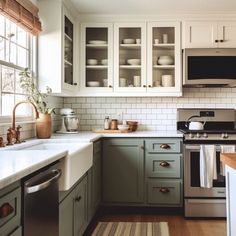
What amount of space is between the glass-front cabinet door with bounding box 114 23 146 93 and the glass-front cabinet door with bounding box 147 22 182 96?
81mm

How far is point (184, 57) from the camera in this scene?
4.06 metres

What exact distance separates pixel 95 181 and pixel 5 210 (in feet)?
7.37

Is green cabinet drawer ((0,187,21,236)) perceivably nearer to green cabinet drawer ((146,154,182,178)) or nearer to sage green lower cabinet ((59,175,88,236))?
sage green lower cabinet ((59,175,88,236))

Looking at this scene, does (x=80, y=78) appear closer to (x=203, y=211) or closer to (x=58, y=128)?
(x=58, y=128)

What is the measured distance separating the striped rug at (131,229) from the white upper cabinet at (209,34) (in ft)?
6.59


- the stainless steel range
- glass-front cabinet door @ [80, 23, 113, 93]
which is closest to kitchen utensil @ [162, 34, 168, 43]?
glass-front cabinet door @ [80, 23, 113, 93]

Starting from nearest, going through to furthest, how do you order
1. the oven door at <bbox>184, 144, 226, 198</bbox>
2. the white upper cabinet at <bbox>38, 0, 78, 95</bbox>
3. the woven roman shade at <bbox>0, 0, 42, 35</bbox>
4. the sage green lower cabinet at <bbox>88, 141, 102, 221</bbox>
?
1. the woven roman shade at <bbox>0, 0, 42, 35</bbox>
2. the sage green lower cabinet at <bbox>88, 141, 102, 221</bbox>
3. the white upper cabinet at <bbox>38, 0, 78, 95</bbox>
4. the oven door at <bbox>184, 144, 226, 198</bbox>

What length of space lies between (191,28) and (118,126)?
4.57 feet

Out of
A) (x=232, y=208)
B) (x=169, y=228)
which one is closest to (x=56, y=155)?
(x=232, y=208)

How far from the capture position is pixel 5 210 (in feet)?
4.34

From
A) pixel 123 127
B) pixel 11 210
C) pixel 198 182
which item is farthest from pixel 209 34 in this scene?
pixel 11 210

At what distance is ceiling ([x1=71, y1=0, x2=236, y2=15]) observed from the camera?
147 inches

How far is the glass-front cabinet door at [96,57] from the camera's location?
4.20 metres

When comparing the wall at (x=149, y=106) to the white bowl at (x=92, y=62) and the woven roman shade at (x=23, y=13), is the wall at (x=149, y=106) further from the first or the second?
the woven roman shade at (x=23, y=13)
